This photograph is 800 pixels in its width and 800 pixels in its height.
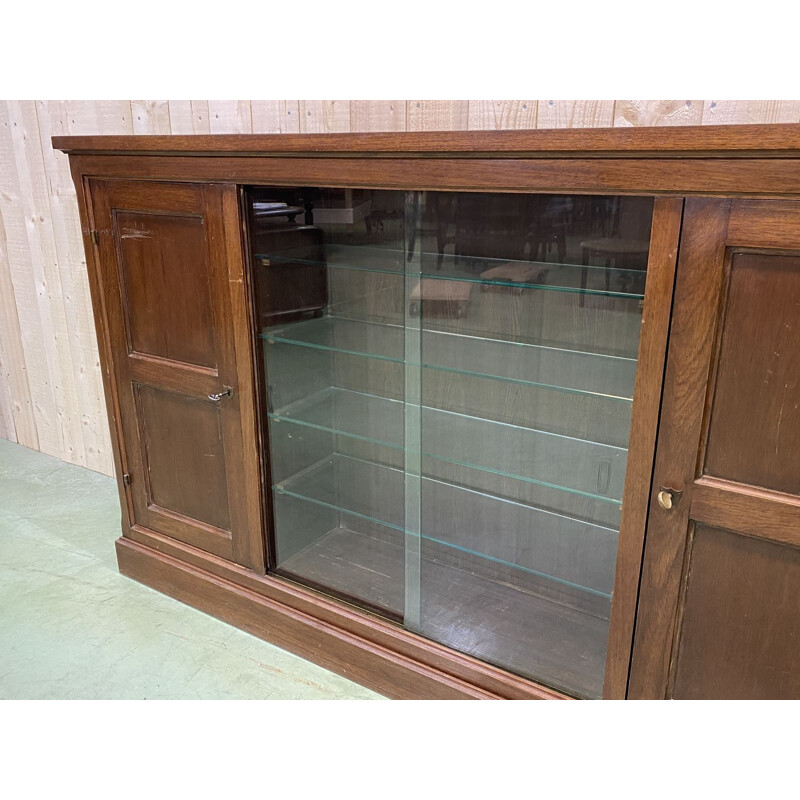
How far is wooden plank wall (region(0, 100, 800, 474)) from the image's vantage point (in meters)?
1.84

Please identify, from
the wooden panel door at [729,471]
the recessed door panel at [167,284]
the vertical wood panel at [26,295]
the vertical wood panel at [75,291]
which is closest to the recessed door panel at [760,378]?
the wooden panel door at [729,471]

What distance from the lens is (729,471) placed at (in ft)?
4.30

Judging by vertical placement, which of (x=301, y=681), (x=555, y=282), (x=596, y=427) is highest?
(x=555, y=282)

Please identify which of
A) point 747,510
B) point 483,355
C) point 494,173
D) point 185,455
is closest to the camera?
point 747,510

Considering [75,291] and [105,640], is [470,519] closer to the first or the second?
[105,640]

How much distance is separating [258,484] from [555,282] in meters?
0.98

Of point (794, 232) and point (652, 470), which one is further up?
point (794, 232)

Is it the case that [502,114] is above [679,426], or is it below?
above

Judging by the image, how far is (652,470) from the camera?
138cm

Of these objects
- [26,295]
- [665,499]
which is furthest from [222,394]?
[26,295]

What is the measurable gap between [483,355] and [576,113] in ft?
2.16

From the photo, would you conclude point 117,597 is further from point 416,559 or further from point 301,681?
point 416,559

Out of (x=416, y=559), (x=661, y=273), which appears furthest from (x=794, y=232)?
A: (x=416, y=559)

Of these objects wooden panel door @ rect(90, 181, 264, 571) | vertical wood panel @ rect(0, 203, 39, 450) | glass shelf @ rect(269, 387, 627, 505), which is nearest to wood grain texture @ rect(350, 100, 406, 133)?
wooden panel door @ rect(90, 181, 264, 571)
